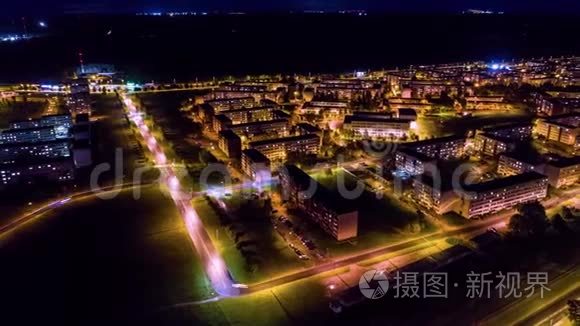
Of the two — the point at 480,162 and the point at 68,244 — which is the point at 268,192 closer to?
the point at 68,244

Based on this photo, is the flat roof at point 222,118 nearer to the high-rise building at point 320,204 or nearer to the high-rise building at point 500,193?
the high-rise building at point 320,204

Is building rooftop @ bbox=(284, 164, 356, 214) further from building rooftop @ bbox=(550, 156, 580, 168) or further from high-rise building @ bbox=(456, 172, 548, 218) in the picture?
building rooftop @ bbox=(550, 156, 580, 168)

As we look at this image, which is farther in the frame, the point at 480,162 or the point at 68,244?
the point at 480,162

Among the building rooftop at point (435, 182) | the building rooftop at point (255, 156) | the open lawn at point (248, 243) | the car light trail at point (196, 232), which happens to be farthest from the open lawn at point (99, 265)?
the building rooftop at point (435, 182)

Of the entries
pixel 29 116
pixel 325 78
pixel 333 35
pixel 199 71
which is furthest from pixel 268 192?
pixel 333 35

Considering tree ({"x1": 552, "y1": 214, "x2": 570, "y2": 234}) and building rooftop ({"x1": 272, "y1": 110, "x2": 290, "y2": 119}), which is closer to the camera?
tree ({"x1": 552, "y1": 214, "x2": 570, "y2": 234})

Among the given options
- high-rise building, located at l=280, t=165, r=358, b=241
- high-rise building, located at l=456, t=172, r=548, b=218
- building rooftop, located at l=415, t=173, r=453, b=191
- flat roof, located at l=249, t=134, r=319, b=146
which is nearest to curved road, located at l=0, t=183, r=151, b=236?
flat roof, located at l=249, t=134, r=319, b=146

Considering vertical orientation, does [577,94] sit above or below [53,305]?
above
